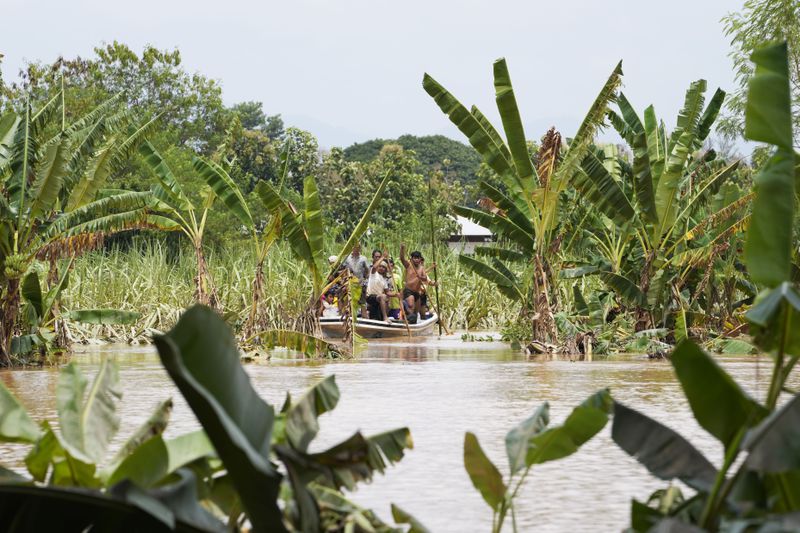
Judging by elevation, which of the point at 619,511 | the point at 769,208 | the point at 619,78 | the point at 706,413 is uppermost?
the point at 619,78

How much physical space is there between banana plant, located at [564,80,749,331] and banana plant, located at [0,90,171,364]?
617 centimetres

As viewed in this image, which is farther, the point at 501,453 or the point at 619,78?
the point at 619,78

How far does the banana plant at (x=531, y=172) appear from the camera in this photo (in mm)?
15453

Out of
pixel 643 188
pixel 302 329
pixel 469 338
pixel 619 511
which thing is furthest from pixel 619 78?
pixel 619 511

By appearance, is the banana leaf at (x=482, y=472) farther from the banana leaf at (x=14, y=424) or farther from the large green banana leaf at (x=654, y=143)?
the large green banana leaf at (x=654, y=143)

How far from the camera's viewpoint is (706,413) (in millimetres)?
2594

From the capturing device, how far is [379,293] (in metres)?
23.0

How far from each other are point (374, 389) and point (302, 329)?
22.5 ft

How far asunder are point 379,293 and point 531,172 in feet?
24.2

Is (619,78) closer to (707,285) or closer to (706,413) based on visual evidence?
(707,285)

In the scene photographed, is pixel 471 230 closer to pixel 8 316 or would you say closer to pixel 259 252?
pixel 259 252

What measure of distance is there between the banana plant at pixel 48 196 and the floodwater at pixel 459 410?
1.39m

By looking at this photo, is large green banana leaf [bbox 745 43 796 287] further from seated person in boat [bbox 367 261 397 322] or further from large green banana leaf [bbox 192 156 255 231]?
seated person in boat [bbox 367 261 397 322]

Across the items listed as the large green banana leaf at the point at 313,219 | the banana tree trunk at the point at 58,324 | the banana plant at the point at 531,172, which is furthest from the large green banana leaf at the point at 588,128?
the banana tree trunk at the point at 58,324
